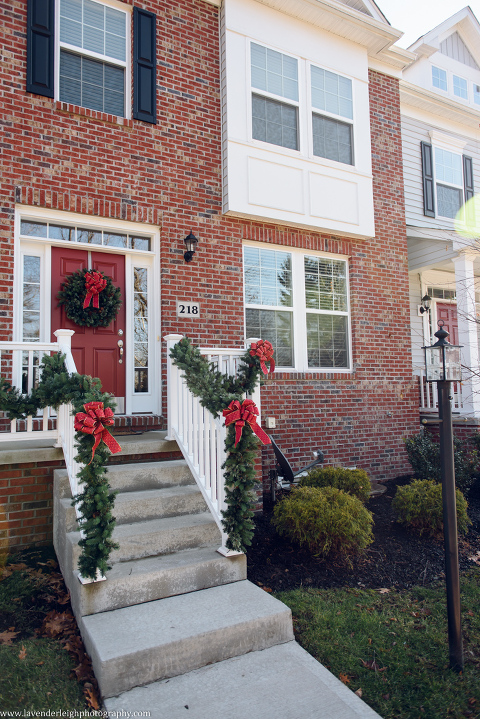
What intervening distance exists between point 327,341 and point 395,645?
4705 millimetres

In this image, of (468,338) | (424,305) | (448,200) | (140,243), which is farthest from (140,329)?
(448,200)

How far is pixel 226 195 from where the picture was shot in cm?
644

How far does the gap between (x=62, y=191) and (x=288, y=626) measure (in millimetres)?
4751

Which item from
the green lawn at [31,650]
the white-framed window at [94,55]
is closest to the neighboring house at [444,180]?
the white-framed window at [94,55]

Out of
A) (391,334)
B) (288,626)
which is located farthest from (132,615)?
(391,334)

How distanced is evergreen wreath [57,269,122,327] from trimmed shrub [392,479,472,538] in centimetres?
382

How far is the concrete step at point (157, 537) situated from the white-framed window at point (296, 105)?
517cm

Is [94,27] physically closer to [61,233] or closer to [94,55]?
[94,55]

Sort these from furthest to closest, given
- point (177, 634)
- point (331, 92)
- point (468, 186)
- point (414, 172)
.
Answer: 1. point (468, 186)
2. point (414, 172)
3. point (331, 92)
4. point (177, 634)

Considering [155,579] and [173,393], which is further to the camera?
[173,393]

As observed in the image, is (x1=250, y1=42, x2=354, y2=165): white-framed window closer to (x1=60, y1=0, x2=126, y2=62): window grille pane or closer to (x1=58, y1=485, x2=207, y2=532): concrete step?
(x1=60, y1=0, x2=126, y2=62): window grille pane

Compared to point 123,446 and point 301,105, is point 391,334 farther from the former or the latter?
point 123,446

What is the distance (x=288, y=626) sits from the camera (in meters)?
3.21

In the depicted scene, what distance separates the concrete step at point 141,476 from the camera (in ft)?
13.9
